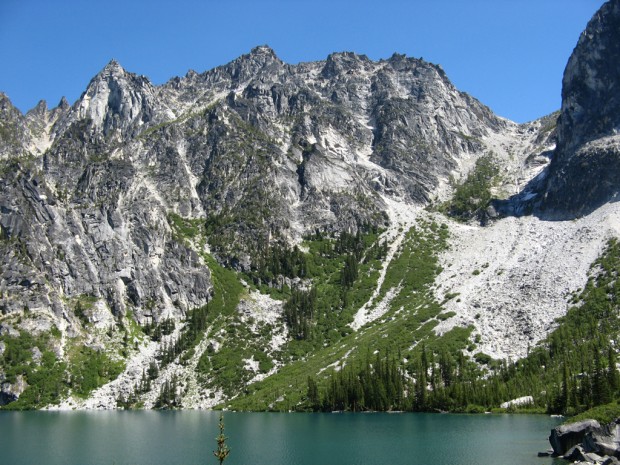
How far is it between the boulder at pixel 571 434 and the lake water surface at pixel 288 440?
A: 282 cm

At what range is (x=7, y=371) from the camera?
144 m

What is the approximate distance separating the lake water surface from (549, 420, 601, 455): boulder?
2821 mm

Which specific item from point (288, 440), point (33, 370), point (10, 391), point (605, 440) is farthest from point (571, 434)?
point (10, 391)

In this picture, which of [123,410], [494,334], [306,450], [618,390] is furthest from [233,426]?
[494,334]

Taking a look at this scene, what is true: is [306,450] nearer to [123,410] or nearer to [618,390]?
[618,390]

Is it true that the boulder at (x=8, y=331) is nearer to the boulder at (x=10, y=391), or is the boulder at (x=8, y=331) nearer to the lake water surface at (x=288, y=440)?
the boulder at (x=10, y=391)

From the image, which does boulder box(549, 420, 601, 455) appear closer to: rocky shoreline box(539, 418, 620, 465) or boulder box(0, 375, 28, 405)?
rocky shoreline box(539, 418, 620, 465)

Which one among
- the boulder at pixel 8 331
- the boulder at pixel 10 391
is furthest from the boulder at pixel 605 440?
the boulder at pixel 8 331

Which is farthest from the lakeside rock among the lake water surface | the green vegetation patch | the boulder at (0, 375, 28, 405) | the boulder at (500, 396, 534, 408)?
the boulder at (0, 375, 28, 405)

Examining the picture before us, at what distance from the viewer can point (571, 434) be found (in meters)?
60.8

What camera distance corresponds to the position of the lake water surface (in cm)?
6650

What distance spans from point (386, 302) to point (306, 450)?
4748 inches

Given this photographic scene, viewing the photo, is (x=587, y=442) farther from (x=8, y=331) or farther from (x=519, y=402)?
(x=8, y=331)

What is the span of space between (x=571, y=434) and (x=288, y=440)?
39764 mm
